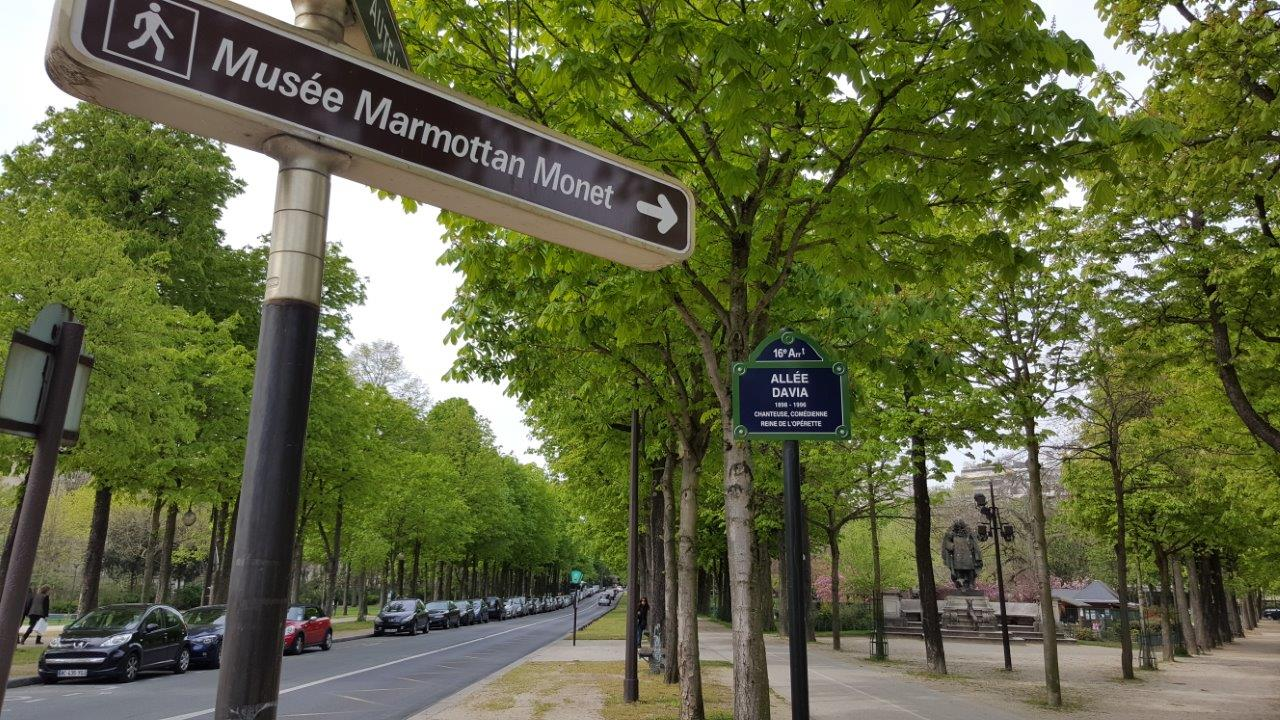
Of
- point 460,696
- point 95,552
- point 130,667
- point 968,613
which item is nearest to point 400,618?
point 95,552

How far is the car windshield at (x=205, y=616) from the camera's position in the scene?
19.9 metres

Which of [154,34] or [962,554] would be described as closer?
[154,34]

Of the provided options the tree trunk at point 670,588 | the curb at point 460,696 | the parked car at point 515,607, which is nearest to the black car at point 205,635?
the curb at point 460,696

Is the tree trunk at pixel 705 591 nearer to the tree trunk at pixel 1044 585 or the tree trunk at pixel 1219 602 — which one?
the tree trunk at pixel 1219 602

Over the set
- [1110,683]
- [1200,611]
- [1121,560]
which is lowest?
[1110,683]

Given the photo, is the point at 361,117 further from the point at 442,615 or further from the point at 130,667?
the point at 442,615

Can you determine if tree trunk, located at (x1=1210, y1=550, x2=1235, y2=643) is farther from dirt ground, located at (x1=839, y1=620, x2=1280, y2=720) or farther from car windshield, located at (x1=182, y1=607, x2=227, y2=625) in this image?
car windshield, located at (x1=182, y1=607, x2=227, y2=625)

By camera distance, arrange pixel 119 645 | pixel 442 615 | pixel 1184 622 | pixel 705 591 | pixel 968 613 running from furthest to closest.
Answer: pixel 705 591 < pixel 442 615 < pixel 968 613 < pixel 1184 622 < pixel 119 645

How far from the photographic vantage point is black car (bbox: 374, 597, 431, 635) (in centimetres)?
3403

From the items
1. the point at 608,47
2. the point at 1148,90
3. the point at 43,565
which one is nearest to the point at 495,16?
the point at 608,47

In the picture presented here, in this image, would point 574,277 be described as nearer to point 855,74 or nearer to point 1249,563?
point 855,74

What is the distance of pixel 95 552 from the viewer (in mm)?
21094

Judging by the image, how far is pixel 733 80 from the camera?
493cm

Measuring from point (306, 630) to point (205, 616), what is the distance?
16.6 ft
